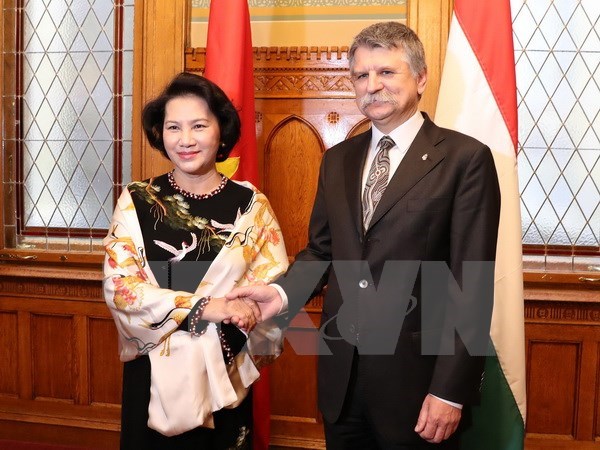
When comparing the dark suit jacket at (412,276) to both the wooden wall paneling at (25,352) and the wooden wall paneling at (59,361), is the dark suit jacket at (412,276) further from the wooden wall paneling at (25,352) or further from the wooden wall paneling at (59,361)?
the wooden wall paneling at (25,352)

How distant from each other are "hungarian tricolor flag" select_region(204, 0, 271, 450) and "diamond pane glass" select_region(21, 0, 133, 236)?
0.80 meters

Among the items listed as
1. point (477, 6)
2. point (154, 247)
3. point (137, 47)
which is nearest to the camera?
point (154, 247)

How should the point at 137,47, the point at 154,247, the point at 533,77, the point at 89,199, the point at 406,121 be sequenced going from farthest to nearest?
1. the point at 89,199
2. the point at 137,47
3. the point at 533,77
4. the point at 154,247
5. the point at 406,121

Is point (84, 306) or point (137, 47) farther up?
point (137, 47)

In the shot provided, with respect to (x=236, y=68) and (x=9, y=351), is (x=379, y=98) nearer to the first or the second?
(x=236, y=68)

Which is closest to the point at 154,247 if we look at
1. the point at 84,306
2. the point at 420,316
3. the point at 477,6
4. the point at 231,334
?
the point at 231,334

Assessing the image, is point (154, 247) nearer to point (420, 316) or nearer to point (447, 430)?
point (420, 316)

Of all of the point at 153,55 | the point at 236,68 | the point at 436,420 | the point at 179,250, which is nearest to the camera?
the point at 436,420

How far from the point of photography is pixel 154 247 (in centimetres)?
184

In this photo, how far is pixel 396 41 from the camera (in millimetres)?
1642

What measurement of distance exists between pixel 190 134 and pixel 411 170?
0.64m

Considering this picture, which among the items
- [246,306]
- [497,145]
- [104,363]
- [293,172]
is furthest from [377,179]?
[104,363]

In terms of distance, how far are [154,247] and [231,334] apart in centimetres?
32

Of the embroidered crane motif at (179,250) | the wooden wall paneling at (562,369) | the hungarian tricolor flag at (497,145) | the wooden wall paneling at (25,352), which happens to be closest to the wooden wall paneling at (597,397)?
the wooden wall paneling at (562,369)
